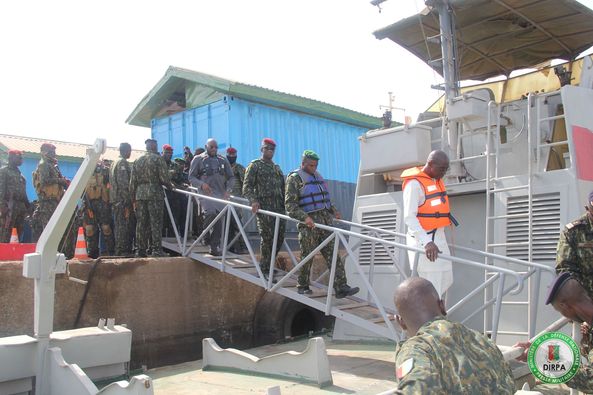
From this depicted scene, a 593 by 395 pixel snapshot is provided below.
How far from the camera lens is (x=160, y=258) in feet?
21.1

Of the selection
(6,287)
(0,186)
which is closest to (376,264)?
(6,287)

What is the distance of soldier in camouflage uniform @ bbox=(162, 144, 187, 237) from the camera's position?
7.70 metres

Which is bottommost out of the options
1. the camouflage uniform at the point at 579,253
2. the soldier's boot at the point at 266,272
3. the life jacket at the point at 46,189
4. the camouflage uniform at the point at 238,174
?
the soldier's boot at the point at 266,272

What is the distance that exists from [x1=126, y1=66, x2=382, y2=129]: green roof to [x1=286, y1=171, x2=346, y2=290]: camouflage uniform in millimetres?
5062

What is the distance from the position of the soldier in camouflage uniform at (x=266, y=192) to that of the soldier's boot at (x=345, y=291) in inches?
36.0

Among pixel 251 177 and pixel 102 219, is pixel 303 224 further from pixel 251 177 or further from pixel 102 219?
pixel 102 219

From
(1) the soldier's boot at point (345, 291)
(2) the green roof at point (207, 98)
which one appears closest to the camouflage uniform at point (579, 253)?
(1) the soldier's boot at point (345, 291)

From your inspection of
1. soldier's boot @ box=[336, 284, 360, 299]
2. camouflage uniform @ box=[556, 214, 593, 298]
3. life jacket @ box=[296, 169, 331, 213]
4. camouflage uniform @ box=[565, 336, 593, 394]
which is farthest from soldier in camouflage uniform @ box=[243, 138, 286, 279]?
camouflage uniform @ box=[565, 336, 593, 394]

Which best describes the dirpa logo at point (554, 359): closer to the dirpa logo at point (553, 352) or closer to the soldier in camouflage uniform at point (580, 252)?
the dirpa logo at point (553, 352)

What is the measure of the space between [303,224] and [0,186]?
423 cm

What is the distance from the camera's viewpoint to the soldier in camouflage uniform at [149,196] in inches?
263

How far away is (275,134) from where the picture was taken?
10906mm

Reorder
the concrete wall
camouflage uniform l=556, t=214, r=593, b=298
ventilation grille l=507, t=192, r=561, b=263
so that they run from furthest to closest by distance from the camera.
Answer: the concrete wall < ventilation grille l=507, t=192, r=561, b=263 < camouflage uniform l=556, t=214, r=593, b=298

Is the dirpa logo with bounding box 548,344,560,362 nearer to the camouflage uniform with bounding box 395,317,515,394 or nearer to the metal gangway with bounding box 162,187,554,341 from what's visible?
the camouflage uniform with bounding box 395,317,515,394
